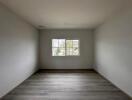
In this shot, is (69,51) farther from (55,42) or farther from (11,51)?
(11,51)

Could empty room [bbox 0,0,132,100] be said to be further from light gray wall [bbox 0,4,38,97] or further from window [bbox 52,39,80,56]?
window [bbox 52,39,80,56]

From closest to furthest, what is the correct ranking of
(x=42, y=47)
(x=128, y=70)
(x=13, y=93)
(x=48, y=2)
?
(x=48, y=2) < (x=128, y=70) < (x=13, y=93) < (x=42, y=47)

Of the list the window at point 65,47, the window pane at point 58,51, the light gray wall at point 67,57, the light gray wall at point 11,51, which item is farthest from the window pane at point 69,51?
the light gray wall at point 11,51

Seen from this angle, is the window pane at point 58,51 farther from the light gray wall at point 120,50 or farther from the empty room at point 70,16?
the light gray wall at point 120,50

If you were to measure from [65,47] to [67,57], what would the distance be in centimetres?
61

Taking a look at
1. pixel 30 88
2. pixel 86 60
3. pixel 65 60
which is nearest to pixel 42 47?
pixel 65 60

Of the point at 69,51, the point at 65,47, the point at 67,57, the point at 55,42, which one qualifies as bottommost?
the point at 67,57

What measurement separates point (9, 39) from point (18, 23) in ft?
2.95

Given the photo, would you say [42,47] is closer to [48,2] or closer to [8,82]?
[8,82]

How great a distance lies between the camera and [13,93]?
11.0 feet

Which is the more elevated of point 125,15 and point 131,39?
point 125,15

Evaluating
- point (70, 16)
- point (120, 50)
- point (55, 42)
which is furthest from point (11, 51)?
point (55, 42)

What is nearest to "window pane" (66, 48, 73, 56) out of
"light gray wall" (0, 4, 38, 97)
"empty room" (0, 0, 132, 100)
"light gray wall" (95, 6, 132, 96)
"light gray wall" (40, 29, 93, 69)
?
"light gray wall" (40, 29, 93, 69)

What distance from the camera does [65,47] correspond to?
278 inches
